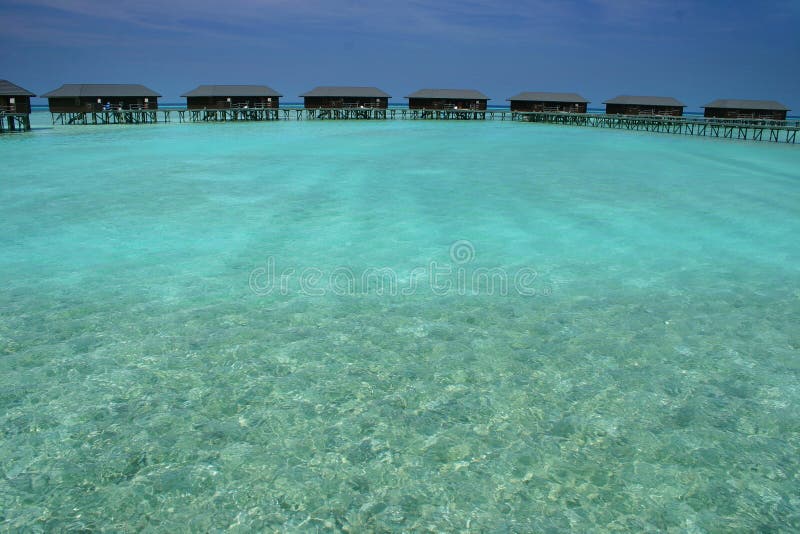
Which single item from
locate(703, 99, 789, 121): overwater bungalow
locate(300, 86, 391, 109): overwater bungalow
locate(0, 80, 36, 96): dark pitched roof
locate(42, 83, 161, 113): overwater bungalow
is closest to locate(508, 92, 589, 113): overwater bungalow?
locate(703, 99, 789, 121): overwater bungalow

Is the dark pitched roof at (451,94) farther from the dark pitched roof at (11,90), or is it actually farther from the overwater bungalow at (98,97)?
the dark pitched roof at (11,90)

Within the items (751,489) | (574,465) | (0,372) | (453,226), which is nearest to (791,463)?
(751,489)

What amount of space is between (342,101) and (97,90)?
2229 cm

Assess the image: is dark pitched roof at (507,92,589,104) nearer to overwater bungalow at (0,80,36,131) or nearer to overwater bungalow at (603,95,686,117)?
overwater bungalow at (603,95,686,117)

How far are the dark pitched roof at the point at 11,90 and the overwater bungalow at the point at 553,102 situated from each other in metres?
43.6

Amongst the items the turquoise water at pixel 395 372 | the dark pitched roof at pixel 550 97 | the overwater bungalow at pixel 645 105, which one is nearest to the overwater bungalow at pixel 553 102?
the dark pitched roof at pixel 550 97

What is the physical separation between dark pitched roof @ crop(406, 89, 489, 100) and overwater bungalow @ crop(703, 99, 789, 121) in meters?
22.1

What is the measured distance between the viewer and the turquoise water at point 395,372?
149 inches

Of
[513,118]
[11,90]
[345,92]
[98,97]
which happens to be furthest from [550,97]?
[11,90]

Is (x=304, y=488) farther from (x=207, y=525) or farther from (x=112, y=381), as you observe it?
(x=112, y=381)

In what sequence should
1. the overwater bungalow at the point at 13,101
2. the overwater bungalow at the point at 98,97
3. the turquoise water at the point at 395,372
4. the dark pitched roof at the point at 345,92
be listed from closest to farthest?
the turquoise water at the point at 395,372
the overwater bungalow at the point at 13,101
the overwater bungalow at the point at 98,97
the dark pitched roof at the point at 345,92

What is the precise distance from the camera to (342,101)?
57469 millimetres

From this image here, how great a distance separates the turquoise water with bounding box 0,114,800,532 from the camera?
3.79 metres

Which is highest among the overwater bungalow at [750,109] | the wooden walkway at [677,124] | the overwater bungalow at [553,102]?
the overwater bungalow at [553,102]
